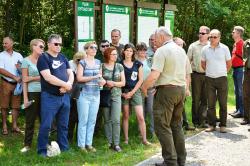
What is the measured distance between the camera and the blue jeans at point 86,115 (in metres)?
7.20

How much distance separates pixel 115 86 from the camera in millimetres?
7469

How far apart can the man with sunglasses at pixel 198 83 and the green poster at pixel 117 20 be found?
153cm

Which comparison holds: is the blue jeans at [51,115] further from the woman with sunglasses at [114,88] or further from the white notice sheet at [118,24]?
the white notice sheet at [118,24]

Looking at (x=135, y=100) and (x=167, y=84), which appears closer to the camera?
(x=167, y=84)

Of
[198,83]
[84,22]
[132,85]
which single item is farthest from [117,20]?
[198,83]

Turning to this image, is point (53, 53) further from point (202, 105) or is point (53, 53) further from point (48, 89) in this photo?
point (202, 105)

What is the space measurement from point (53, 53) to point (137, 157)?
218cm

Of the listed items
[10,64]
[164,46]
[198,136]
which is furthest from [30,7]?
[164,46]

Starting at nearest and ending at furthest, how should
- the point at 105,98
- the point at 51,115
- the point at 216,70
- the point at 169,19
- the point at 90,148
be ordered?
the point at 51,115 → the point at 90,148 → the point at 105,98 → the point at 216,70 → the point at 169,19

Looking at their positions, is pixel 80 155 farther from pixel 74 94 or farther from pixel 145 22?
pixel 145 22

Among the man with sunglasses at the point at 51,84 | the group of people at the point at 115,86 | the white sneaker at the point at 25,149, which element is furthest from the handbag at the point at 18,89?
the man with sunglasses at the point at 51,84

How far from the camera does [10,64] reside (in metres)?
8.22

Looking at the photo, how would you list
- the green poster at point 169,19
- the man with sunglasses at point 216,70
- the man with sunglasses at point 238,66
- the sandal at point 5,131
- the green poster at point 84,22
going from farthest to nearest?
the green poster at point 169,19, the man with sunglasses at point 238,66, the man with sunglasses at point 216,70, the sandal at point 5,131, the green poster at point 84,22

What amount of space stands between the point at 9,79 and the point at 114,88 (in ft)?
7.40
